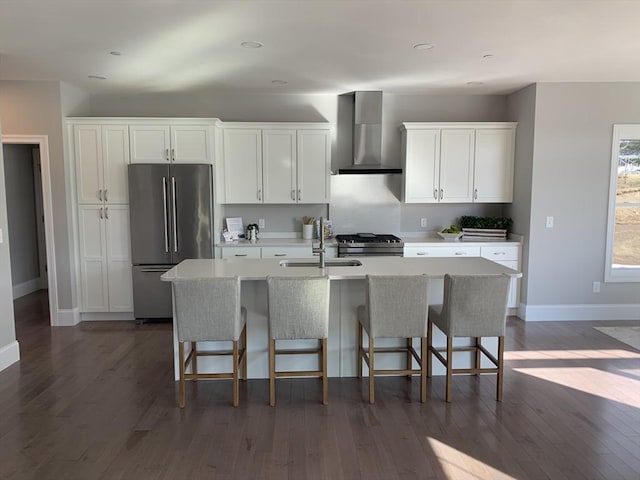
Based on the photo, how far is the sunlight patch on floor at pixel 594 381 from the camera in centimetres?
323

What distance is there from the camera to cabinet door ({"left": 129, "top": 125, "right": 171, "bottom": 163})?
4988mm

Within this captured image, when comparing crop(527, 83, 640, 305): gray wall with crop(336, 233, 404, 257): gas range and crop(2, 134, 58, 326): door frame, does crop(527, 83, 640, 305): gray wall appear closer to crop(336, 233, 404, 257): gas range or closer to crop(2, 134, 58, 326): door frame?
crop(336, 233, 404, 257): gas range

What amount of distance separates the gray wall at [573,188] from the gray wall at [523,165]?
65mm

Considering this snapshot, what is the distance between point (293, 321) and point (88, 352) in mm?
2347

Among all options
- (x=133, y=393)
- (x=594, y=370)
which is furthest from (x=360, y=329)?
(x=594, y=370)

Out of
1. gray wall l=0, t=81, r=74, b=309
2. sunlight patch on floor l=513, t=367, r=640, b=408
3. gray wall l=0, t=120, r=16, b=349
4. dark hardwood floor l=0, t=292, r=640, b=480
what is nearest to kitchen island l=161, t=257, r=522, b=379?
Answer: dark hardwood floor l=0, t=292, r=640, b=480

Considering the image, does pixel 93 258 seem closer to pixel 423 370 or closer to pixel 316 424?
pixel 316 424

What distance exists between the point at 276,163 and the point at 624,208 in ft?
13.4

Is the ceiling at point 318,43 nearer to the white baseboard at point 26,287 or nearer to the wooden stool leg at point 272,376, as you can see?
the wooden stool leg at point 272,376

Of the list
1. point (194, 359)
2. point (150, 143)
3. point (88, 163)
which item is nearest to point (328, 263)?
point (194, 359)

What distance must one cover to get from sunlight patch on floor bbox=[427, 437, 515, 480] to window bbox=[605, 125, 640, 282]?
369 centimetres

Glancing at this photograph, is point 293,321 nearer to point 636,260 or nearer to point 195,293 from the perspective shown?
point 195,293

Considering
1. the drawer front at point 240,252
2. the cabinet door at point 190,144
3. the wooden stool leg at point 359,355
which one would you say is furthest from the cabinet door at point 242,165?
the wooden stool leg at point 359,355

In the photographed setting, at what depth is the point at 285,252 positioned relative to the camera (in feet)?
17.0
